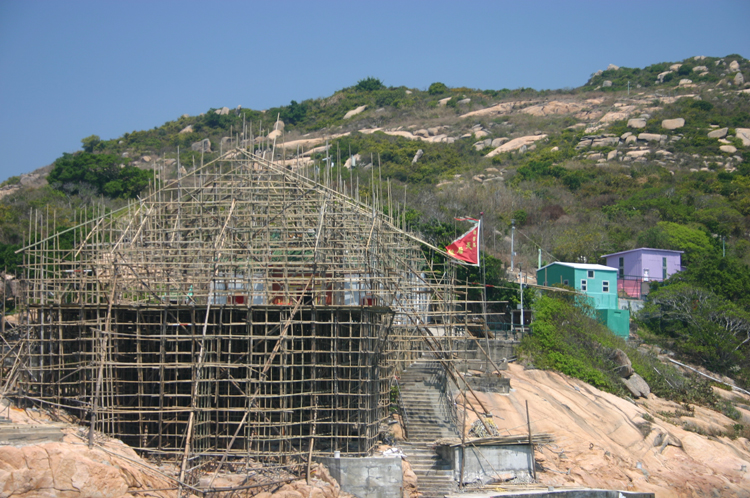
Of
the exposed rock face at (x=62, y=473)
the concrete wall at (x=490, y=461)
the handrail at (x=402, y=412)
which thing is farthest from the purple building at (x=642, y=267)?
the exposed rock face at (x=62, y=473)

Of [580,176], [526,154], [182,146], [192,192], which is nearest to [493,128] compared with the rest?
[526,154]

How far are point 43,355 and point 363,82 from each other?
9613 centimetres

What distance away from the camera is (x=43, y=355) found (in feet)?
73.6

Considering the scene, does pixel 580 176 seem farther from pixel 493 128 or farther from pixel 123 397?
pixel 123 397

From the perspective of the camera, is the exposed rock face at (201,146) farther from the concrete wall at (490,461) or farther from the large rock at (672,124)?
the concrete wall at (490,461)

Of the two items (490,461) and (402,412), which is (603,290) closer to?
(402,412)

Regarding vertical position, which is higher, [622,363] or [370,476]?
[622,363]

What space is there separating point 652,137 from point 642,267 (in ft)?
115

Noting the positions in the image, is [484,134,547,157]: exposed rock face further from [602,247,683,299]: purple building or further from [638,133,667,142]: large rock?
[602,247,683,299]: purple building

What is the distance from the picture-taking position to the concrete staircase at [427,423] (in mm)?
22406

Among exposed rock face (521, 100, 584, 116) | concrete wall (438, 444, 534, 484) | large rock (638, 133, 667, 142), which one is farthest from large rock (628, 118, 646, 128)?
concrete wall (438, 444, 534, 484)

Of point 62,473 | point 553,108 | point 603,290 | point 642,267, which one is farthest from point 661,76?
point 62,473

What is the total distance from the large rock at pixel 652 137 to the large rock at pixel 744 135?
703 cm

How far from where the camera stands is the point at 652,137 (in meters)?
75.6
